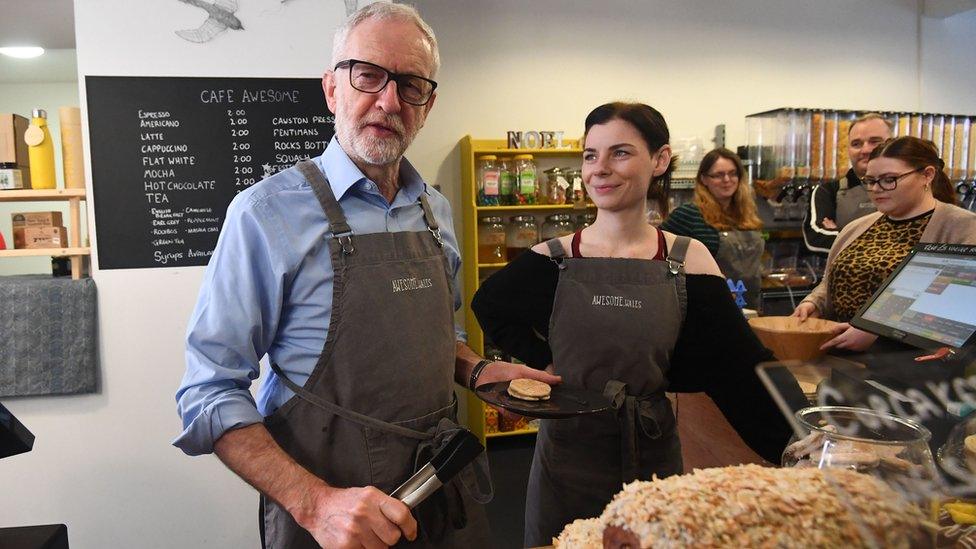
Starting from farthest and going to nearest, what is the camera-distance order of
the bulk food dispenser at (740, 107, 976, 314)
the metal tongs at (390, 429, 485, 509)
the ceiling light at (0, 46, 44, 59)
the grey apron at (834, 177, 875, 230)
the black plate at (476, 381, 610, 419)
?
1. the bulk food dispenser at (740, 107, 976, 314)
2. the ceiling light at (0, 46, 44, 59)
3. the grey apron at (834, 177, 875, 230)
4. the black plate at (476, 381, 610, 419)
5. the metal tongs at (390, 429, 485, 509)

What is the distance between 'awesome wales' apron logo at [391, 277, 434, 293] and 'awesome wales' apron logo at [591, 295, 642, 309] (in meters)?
0.54

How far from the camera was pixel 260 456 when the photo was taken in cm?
111

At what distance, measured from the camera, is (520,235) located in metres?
4.28

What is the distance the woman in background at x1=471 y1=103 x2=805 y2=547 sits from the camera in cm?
163

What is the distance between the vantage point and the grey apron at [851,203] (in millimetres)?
3859

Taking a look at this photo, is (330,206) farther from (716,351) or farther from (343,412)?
(716,351)

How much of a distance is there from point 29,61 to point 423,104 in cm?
477

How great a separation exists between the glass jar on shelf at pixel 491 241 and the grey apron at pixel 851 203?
215cm

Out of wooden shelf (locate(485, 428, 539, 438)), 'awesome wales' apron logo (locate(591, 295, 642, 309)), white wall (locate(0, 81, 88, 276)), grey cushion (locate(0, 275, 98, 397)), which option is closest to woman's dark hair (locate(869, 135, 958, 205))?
'awesome wales' apron logo (locate(591, 295, 642, 309))

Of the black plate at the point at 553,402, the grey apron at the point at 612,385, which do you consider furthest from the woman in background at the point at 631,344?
the black plate at the point at 553,402

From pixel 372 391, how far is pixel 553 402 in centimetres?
37

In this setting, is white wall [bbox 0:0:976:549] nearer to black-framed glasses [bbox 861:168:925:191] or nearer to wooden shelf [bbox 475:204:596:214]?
wooden shelf [bbox 475:204:596:214]

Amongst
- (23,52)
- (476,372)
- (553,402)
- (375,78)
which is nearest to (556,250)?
(476,372)

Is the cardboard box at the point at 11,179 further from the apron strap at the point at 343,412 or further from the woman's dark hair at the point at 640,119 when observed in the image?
the woman's dark hair at the point at 640,119
